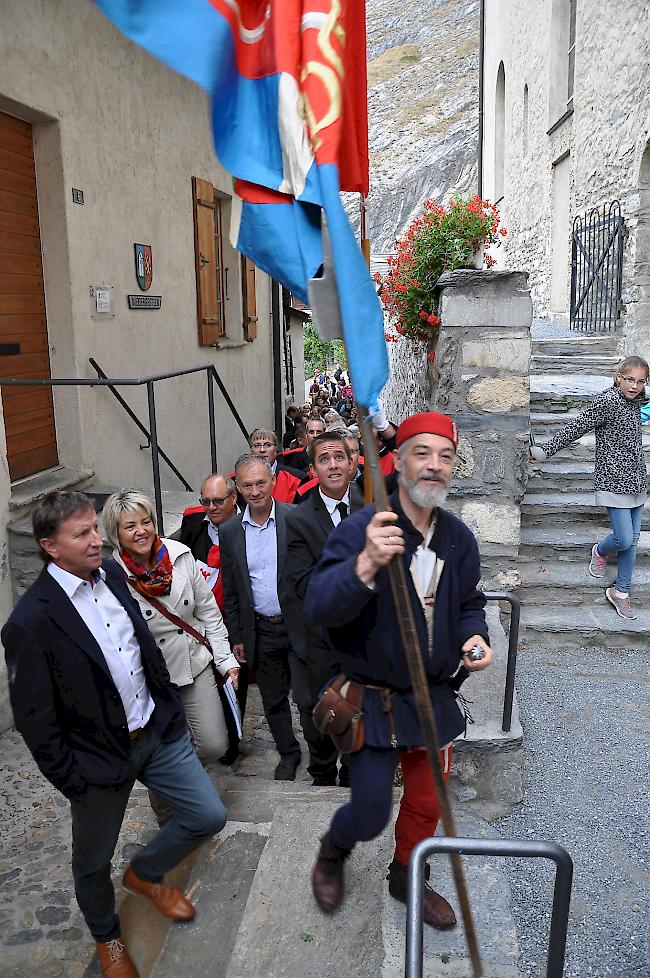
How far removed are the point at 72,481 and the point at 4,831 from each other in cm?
253

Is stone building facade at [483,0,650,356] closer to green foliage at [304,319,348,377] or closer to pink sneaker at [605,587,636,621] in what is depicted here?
pink sneaker at [605,587,636,621]

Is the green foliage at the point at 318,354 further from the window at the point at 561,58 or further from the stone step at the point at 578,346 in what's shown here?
the stone step at the point at 578,346

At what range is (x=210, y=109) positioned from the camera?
77.5 inches

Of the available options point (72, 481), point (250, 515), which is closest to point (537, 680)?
point (250, 515)

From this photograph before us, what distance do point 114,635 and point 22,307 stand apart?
11.7 ft

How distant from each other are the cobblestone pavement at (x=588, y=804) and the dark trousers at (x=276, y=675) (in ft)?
3.82

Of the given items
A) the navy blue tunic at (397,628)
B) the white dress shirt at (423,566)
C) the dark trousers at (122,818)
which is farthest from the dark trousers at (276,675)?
the white dress shirt at (423,566)

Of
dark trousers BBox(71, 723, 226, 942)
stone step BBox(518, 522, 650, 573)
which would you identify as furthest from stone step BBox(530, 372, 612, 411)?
dark trousers BBox(71, 723, 226, 942)

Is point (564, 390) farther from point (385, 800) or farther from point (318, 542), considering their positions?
point (385, 800)

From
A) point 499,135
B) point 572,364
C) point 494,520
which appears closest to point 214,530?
point 494,520

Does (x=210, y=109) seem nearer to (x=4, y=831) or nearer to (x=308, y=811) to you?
(x=308, y=811)

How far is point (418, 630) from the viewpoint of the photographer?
2176 mm

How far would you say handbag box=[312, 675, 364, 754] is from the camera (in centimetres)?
222

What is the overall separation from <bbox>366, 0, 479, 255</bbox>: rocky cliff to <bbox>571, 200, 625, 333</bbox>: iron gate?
28400 millimetres
